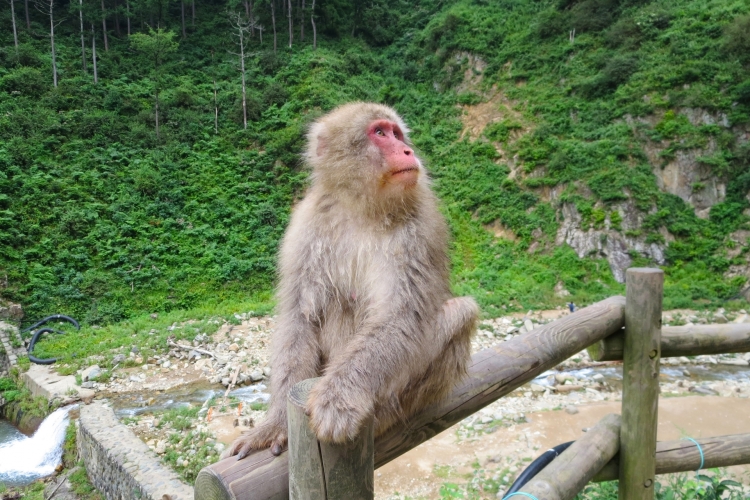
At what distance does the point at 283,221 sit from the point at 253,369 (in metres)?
7.53

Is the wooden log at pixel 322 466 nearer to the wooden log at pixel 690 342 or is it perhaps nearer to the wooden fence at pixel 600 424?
the wooden fence at pixel 600 424

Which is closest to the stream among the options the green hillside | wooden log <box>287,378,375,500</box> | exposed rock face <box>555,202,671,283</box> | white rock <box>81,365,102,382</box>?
white rock <box>81,365,102,382</box>

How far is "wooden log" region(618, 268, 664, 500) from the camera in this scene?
199 centimetres

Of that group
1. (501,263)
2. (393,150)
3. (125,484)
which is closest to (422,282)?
(393,150)

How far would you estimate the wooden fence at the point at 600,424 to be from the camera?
3.91 feet

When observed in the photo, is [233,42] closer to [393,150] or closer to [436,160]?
[436,160]

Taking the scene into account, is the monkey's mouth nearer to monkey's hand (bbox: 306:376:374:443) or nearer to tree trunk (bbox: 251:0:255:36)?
monkey's hand (bbox: 306:376:374:443)

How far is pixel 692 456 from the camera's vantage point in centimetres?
210

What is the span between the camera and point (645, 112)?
50.3 feet

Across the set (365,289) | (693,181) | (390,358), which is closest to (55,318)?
(365,289)

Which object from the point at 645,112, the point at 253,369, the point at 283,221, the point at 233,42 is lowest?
the point at 253,369

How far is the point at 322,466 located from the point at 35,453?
8138mm

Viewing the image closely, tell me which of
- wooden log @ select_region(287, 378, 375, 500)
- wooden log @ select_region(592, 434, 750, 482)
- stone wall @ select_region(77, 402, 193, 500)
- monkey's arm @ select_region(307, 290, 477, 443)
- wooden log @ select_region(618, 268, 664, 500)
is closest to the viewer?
wooden log @ select_region(287, 378, 375, 500)

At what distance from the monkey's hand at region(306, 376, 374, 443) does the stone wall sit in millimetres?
4115
